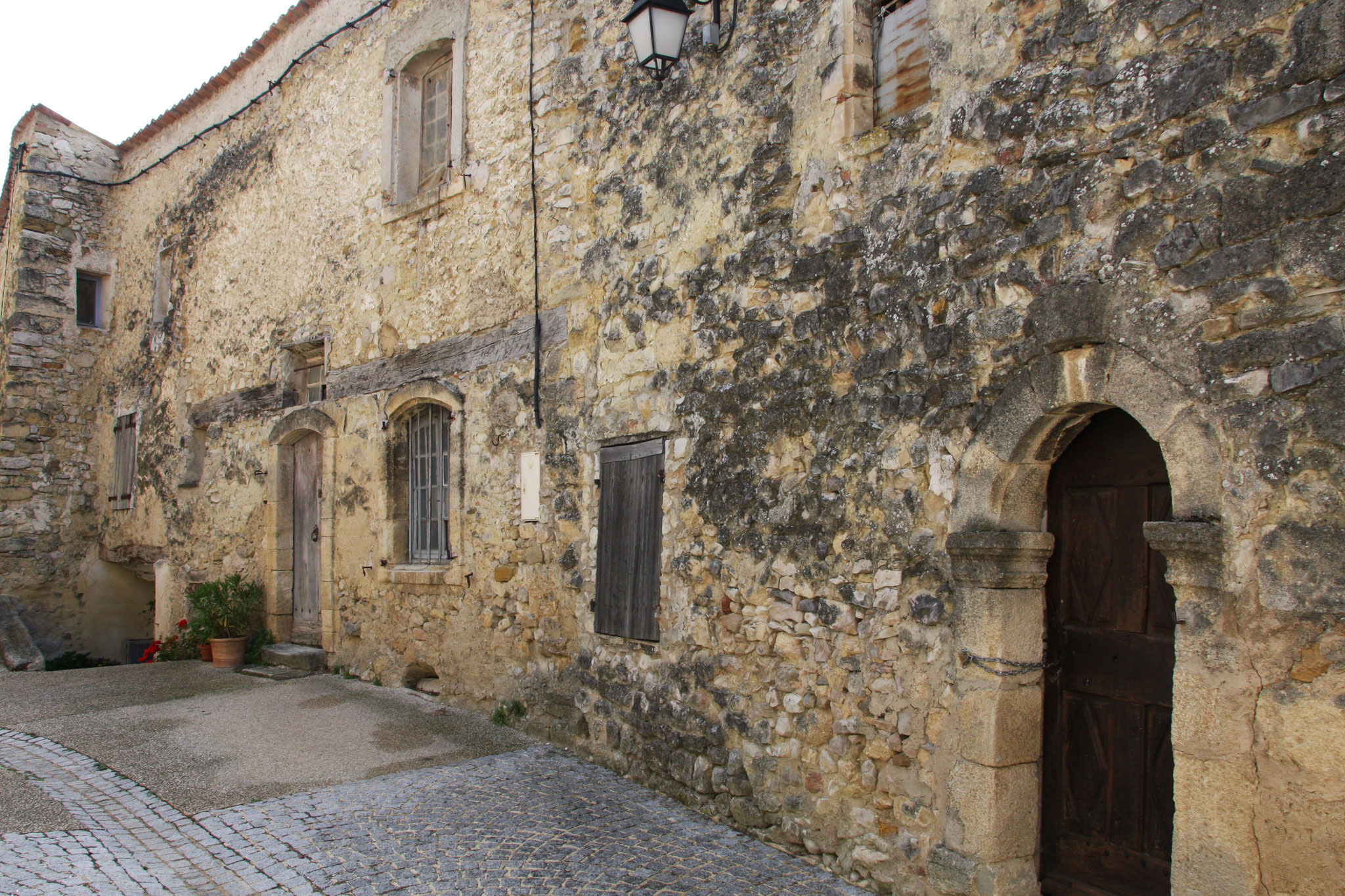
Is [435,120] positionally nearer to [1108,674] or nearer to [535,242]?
[535,242]

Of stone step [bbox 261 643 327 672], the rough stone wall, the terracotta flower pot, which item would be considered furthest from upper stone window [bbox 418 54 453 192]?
the rough stone wall

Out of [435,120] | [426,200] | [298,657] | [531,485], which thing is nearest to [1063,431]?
[531,485]

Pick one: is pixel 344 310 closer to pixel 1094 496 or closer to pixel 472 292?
pixel 472 292

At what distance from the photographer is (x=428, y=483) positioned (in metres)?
7.59

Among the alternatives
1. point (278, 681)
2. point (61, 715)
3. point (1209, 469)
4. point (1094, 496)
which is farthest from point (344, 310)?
point (1209, 469)

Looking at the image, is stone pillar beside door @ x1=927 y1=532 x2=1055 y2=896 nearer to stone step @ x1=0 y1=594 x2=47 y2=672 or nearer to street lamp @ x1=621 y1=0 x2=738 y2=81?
street lamp @ x1=621 y1=0 x2=738 y2=81

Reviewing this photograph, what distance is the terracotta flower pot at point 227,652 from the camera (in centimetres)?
880

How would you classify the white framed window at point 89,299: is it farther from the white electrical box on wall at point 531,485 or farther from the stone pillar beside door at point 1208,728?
the stone pillar beside door at point 1208,728

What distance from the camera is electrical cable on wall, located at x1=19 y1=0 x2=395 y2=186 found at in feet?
27.5

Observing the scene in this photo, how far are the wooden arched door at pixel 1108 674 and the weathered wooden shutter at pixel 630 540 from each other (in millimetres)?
2264

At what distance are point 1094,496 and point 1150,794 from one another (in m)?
1.06

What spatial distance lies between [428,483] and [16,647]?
5642 mm

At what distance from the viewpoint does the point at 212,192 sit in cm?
1043

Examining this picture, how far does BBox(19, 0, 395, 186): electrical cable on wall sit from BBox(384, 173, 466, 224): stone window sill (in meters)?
1.94
